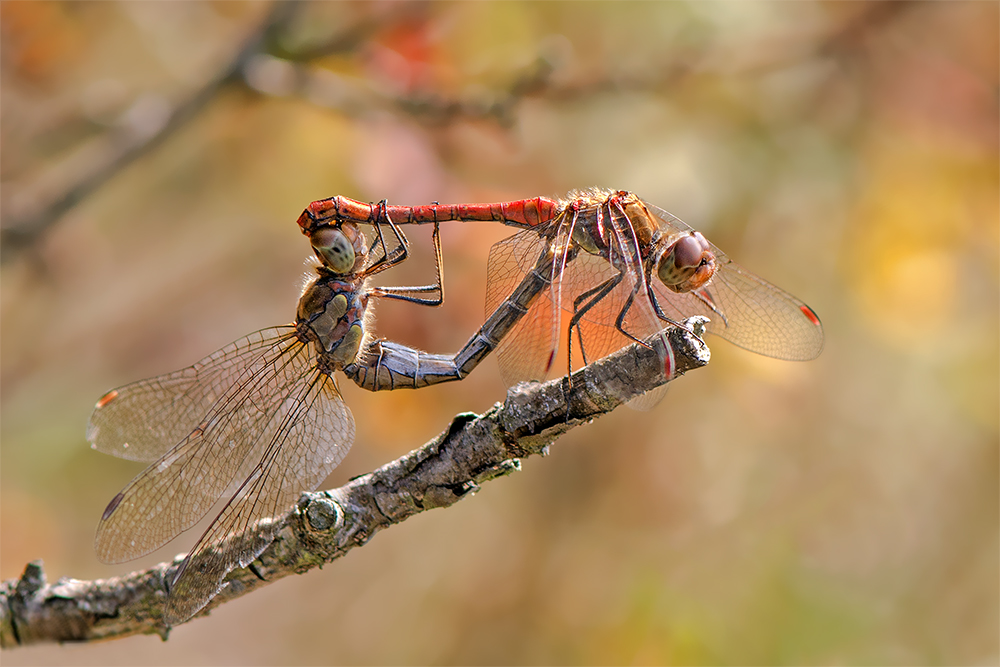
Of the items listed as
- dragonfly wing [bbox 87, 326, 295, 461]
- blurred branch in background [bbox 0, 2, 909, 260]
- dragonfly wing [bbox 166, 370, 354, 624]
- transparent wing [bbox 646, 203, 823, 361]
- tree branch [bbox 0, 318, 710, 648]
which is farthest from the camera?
blurred branch in background [bbox 0, 2, 909, 260]

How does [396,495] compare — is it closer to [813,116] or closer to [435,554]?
[435,554]

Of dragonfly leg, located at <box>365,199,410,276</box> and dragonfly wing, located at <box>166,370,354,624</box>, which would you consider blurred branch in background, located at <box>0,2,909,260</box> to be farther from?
dragonfly wing, located at <box>166,370,354,624</box>

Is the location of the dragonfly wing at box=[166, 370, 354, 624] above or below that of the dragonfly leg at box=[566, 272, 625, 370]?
below

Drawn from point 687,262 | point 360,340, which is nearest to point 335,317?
point 360,340

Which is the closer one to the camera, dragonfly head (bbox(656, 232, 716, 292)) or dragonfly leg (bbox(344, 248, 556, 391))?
dragonfly head (bbox(656, 232, 716, 292))

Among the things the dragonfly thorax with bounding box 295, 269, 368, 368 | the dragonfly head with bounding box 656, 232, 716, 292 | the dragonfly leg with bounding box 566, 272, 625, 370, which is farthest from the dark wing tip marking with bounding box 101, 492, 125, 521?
the dragonfly head with bounding box 656, 232, 716, 292

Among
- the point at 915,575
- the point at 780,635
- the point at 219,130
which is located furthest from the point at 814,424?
the point at 219,130

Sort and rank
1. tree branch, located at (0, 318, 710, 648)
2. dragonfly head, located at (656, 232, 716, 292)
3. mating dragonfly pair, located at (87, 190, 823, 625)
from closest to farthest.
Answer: tree branch, located at (0, 318, 710, 648), dragonfly head, located at (656, 232, 716, 292), mating dragonfly pair, located at (87, 190, 823, 625)

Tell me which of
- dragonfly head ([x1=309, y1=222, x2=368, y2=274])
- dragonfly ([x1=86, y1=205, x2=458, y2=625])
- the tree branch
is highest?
dragonfly head ([x1=309, y1=222, x2=368, y2=274])
